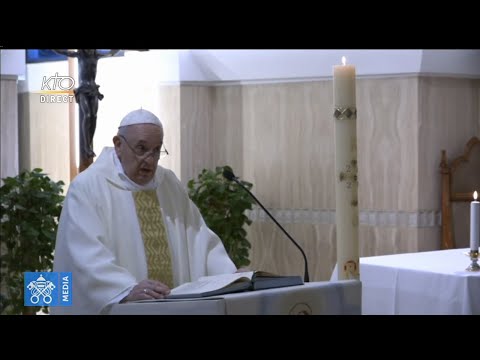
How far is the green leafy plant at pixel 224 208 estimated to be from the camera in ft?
26.1

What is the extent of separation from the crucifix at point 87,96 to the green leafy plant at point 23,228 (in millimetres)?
879

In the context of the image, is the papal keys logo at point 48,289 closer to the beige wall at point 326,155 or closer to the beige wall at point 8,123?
the beige wall at point 326,155

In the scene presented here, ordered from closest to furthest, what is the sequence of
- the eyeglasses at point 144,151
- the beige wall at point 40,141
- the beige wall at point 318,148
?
the eyeglasses at point 144,151, the beige wall at point 318,148, the beige wall at point 40,141

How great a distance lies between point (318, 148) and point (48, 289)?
566 cm

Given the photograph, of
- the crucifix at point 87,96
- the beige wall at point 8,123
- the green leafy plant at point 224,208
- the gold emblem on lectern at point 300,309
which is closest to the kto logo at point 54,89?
the gold emblem on lectern at point 300,309

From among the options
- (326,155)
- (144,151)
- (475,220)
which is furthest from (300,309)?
(326,155)

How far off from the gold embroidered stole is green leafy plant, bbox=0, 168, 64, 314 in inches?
119

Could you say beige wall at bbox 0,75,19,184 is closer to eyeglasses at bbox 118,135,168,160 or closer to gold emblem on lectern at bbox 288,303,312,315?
eyeglasses at bbox 118,135,168,160

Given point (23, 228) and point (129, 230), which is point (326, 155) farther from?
point (129, 230)

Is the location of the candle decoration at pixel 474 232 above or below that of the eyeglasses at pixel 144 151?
below

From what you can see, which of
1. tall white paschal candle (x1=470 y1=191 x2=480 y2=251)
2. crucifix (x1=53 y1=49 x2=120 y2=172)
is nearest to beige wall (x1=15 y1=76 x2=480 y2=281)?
crucifix (x1=53 y1=49 x2=120 y2=172)

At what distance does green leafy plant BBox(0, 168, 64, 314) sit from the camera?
21.3ft

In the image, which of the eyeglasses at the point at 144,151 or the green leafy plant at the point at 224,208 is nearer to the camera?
the eyeglasses at the point at 144,151
